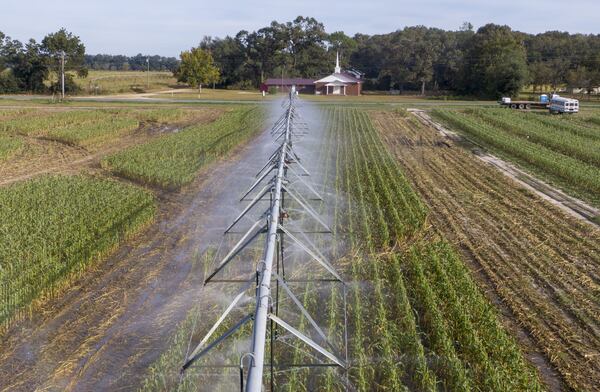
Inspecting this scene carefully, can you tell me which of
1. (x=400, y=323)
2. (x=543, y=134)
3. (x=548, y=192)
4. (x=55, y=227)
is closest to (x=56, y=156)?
(x=55, y=227)

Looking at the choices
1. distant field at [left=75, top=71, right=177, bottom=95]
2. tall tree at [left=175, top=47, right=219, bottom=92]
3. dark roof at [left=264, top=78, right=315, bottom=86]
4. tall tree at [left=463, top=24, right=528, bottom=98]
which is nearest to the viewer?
tall tree at [left=463, top=24, right=528, bottom=98]

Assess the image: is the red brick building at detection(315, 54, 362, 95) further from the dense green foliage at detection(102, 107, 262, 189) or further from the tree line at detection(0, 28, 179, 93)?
the dense green foliage at detection(102, 107, 262, 189)

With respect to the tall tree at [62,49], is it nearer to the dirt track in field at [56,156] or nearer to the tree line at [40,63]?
the tree line at [40,63]

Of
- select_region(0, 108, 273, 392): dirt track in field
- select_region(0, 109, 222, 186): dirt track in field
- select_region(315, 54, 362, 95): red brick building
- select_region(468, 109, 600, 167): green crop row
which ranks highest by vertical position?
select_region(315, 54, 362, 95): red brick building

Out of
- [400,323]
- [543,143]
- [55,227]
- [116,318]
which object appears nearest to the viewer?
[400,323]

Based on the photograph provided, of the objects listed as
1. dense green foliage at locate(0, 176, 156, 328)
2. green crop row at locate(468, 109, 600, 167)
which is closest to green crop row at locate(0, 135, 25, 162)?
dense green foliage at locate(0, 176, 156, 328)

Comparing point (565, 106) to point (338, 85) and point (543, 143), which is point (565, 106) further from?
point (338, 85)

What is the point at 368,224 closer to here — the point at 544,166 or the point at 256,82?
the point at 544,166
